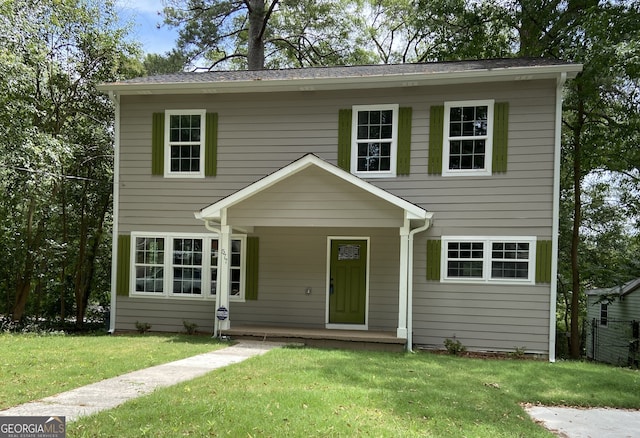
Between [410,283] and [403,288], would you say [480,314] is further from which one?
[403,288]

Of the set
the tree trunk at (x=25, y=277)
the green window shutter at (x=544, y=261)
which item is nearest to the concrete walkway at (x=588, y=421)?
the green window shutter at (x=544, y=261)

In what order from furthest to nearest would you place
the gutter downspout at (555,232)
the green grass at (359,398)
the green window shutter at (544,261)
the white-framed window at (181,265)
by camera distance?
the white-framed window at (181,265), the green window shutter at (544,261), the gutter downspout at (555,232), the green grass at (359,398)

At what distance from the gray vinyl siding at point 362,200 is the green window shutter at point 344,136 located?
140 millimetres

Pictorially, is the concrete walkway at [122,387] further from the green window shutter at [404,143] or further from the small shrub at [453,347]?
the green window shutter at [404,143]

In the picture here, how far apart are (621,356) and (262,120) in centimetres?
1366

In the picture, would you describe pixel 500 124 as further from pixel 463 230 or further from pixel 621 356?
pixel 621 356

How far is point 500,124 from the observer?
921cm

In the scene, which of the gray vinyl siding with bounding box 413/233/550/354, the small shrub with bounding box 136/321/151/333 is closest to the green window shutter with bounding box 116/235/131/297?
the small shrub with bounding box 136/321/151/333

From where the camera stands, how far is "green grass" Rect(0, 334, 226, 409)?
5172 mm

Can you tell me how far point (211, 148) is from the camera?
408 inches

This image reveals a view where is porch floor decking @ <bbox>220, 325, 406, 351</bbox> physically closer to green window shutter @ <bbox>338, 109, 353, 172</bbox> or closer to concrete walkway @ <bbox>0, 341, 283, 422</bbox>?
concrete walkway @ <bbox>0, 341, 283, 422</bbox>

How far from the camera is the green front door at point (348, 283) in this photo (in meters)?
9.84

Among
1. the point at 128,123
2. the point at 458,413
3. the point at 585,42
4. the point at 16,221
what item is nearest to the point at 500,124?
the point at 585,42

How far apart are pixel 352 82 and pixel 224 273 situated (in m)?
4.67
